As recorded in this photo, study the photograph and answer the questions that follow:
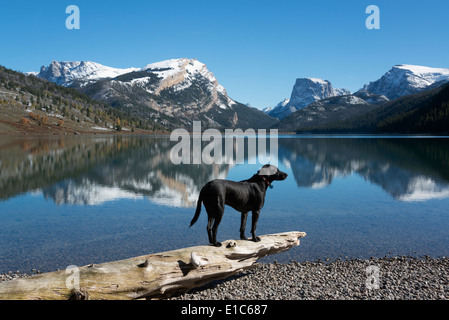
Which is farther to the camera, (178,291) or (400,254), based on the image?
(400,254)

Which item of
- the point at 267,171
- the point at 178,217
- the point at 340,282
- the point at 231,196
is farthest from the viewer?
the point at 178,217

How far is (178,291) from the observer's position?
10.5m

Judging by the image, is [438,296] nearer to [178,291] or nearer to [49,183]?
[178,291]

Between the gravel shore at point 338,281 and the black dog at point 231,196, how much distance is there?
5.69ft

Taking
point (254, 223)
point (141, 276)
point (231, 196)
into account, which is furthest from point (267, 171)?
point (141, 276)

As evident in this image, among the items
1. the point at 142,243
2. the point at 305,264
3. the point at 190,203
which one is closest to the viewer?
the point at 305,264

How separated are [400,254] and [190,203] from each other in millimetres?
15644

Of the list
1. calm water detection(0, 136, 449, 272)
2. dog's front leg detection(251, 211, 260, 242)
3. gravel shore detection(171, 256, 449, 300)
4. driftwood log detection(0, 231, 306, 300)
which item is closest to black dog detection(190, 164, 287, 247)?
dog's front leg detection(251, 211, 260, 242)

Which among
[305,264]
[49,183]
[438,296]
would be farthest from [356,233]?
[49,183]

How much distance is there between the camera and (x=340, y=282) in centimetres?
1164

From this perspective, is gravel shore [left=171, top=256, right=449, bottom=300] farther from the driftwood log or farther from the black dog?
the black dog

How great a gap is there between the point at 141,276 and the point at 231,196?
3.98 metres

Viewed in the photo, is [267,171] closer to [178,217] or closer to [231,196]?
[231,196]
